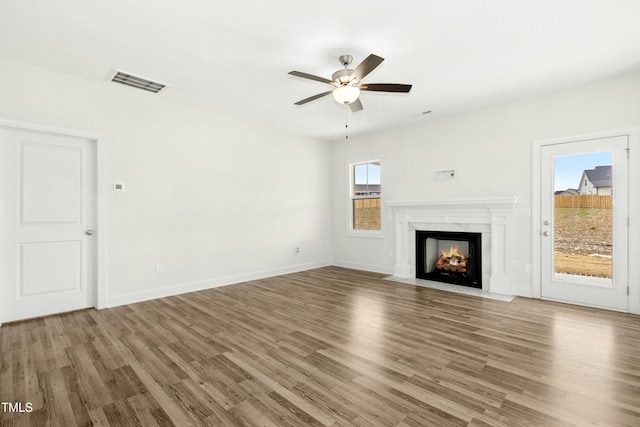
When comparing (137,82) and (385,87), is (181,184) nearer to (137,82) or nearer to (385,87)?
(137,82)

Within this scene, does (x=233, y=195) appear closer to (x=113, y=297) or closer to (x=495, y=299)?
(x=113, y=297)

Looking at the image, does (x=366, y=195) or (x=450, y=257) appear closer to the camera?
(x=450, y=257)

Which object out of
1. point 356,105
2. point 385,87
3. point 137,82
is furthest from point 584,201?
point 137,82

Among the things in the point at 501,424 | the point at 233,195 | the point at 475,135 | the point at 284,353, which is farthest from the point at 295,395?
the point at 475,135

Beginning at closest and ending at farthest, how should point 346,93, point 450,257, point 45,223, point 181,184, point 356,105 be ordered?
1. point 346,93
2. point 356,105
3. point 45,223
4. point 181,184
5. point 450,257

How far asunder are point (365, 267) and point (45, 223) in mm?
5143

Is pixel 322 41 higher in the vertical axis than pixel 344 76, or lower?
higher

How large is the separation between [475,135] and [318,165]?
317cm

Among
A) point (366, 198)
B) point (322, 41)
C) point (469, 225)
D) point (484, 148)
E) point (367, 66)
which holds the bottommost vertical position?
point (469, 225)

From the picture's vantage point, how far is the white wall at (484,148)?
382 cm

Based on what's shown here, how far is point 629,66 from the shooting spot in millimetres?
3420

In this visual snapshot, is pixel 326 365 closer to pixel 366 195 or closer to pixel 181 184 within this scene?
pixel 181 184

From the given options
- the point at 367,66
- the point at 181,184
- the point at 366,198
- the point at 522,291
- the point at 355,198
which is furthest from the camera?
the point at 355,198

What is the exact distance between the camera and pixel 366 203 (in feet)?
21.4
